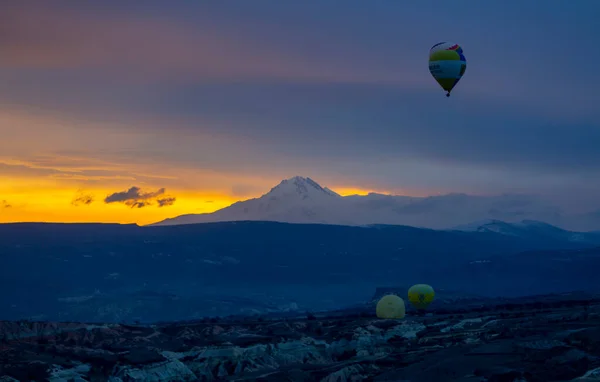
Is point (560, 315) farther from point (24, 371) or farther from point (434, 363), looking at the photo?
point (24, 371)

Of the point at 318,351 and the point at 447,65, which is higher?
the point at 447,65

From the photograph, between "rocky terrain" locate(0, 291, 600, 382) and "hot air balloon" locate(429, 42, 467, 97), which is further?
"hot air balloon" locate(429, 42, 467, 97)

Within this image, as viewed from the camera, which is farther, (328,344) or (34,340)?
(328,344)

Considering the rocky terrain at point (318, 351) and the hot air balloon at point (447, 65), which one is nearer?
the rocky terrain at point (318, 351)

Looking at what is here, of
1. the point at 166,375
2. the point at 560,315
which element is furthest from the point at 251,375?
the point at 560,315
